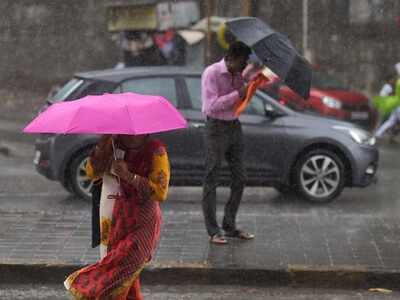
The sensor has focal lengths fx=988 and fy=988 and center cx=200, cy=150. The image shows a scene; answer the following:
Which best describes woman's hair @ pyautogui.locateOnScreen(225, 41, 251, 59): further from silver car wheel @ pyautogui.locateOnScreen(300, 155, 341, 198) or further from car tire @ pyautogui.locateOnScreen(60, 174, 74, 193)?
car tire @ pyautogui.locateOnScreen(60, 174, 74, 193)

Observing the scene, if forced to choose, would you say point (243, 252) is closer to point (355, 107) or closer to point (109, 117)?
point (109, 117)

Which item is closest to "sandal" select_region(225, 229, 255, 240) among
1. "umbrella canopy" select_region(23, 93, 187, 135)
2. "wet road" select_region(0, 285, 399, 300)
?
"wet road" select_region(0, 285, 399, 300)

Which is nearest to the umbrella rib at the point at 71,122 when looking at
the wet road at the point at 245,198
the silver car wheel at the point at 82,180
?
the wet road at the point at 245,198

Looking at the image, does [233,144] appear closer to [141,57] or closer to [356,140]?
[356,140]

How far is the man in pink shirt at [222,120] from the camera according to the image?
8.13 meters

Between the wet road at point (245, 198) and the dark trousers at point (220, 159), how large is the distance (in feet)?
7.53

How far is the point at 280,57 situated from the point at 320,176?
3.68 meters

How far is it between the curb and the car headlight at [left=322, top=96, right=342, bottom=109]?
13.3 m

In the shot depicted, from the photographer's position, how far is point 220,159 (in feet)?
27.1

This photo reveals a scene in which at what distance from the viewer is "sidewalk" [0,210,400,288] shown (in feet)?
24.5

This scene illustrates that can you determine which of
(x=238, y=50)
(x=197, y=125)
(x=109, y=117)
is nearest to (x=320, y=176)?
(x=197, y=125)

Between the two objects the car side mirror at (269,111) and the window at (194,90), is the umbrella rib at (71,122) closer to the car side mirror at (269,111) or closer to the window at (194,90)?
the window at (194,90)

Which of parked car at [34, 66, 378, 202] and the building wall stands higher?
parked car at [34, 66, 378, 202]

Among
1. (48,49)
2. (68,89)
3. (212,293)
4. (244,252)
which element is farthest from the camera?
(48,49)
